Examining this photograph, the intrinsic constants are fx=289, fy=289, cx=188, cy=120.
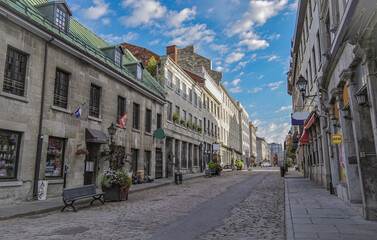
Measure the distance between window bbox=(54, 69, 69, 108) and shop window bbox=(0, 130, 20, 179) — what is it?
2.75 meters

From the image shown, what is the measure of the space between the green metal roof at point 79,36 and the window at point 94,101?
1.63 m

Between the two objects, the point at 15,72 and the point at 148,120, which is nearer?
the point at 15,72

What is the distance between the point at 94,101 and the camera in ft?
52.6

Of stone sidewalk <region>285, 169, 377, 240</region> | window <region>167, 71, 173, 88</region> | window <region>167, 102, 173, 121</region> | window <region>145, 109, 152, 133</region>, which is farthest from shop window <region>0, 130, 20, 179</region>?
window <region>167, 71, 173, 88</region>

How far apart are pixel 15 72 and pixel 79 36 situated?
6.59 m

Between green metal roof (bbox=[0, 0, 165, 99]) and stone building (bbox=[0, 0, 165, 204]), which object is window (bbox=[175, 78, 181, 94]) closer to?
green metal roof (bbox=[0, 0, 165, 99])

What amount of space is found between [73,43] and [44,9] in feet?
6.63

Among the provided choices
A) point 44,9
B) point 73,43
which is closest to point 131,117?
point 73,43

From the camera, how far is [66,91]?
45.4 feet

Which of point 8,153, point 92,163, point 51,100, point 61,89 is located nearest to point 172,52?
point 92,163

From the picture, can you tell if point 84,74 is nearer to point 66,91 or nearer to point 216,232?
point 66,91

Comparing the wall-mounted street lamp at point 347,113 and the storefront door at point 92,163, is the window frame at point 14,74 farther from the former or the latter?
the wall-mounted street lamp at point 347,113

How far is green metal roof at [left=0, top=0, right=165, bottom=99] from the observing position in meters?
11.8

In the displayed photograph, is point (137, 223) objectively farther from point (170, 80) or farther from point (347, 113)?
point (170, 80)
